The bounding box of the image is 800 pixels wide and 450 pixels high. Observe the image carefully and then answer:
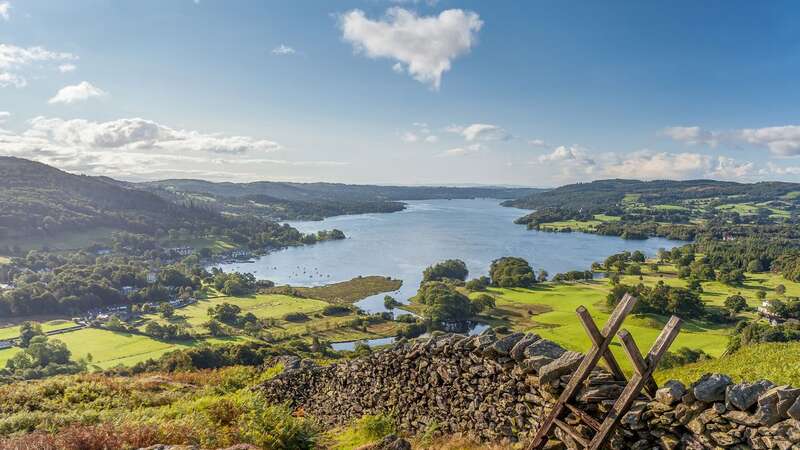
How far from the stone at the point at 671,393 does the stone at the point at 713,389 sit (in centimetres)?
21

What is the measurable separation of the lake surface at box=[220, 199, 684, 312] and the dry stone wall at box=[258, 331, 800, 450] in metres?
69.2

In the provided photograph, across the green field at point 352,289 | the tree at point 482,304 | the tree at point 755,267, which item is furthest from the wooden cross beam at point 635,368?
the tree at point 755,267

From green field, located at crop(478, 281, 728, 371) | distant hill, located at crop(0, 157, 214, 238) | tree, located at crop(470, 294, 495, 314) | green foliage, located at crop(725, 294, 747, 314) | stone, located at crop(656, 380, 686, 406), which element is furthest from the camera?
distant hill, located at crop(0, 157, 214, 238)

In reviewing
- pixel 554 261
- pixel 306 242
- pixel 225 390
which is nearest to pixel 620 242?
pixel 554 261

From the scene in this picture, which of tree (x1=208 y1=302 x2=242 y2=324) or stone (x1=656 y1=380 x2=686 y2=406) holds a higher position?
stone (x1=656 y1=380 x2=686 y2=406)

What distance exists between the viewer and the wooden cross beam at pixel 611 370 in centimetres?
536

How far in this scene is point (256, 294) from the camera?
306 ft

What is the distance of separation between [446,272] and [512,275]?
17598 mm

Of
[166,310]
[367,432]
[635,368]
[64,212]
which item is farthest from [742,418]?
[64,212]

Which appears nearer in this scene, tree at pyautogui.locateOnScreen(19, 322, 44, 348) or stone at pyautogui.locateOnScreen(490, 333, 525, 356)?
stone at pyautogui.locateOnScreen(490, 333, 525, 356)

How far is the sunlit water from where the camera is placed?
365 feet

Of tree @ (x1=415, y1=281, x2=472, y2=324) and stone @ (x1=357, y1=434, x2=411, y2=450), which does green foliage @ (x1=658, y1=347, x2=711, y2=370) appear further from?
tree @ (x1=415, y1=281, x2=472, y2=324)

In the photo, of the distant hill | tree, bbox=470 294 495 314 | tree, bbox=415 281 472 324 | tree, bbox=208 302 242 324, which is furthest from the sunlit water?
the distant hill

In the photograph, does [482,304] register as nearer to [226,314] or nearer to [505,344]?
[226,314]
